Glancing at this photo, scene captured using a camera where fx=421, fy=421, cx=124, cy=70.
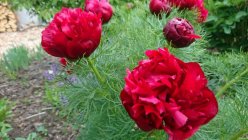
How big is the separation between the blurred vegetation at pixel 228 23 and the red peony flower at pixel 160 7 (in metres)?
2.13

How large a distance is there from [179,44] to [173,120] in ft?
1.00

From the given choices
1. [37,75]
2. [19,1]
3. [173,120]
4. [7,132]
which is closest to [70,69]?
[173,120]

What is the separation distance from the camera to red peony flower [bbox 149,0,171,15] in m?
1.35

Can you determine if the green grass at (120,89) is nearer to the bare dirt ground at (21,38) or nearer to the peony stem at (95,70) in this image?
the peony stem at (95,70)

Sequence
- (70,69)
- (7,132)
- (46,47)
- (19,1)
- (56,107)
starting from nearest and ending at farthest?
(46,47), (70,69), (7,132), (56,107), (19,1)

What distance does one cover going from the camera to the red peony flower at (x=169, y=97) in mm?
844

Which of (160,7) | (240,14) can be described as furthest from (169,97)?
(240,14)

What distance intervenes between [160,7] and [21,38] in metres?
6.03

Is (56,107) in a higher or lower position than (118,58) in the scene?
lower

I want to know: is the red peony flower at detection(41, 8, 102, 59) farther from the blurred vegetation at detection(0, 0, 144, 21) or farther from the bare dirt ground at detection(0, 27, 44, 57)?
the bare dirt ground at detection(0, 27, 44, 57)

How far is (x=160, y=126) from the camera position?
864 millimetres

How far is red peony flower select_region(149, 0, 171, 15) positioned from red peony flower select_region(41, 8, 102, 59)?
38cm

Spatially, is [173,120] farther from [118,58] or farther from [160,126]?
[118,58]

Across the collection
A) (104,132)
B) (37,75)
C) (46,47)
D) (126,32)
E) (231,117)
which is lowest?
(37,75)
